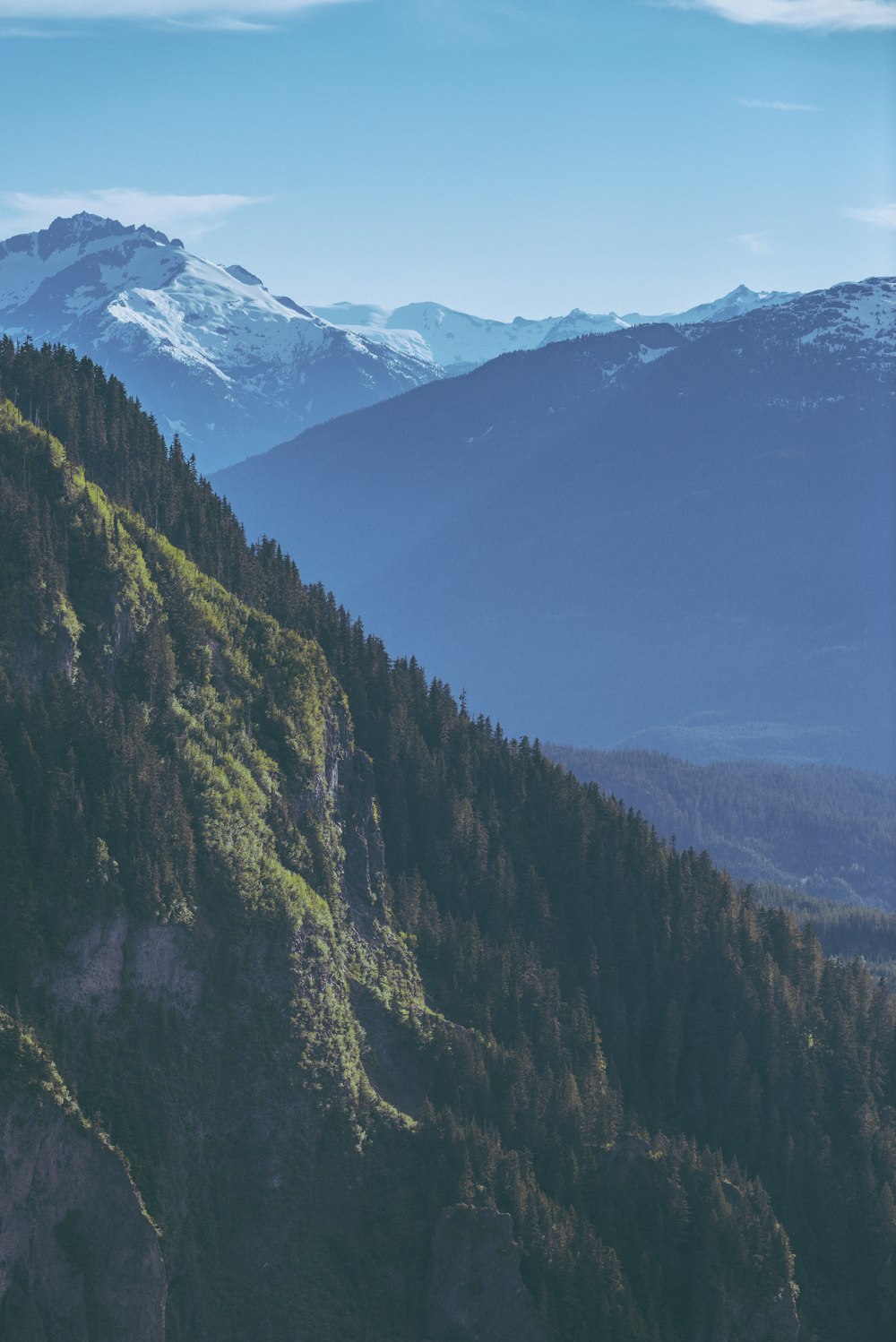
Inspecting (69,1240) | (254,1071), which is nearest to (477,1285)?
(254,1071)

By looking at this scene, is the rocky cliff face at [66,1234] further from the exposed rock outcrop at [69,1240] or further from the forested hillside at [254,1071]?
the forested hillside at [254,1071]

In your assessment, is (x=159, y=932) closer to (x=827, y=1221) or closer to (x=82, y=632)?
(x=82, y=632)

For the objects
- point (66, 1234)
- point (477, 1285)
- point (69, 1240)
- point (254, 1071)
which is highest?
point (254, 1071)

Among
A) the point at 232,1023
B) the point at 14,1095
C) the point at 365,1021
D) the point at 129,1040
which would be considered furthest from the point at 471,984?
the point at 14,1095

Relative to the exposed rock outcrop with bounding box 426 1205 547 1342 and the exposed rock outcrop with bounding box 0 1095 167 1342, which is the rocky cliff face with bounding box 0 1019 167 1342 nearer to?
the exposed rock outcrop with bounding box 0 1095 167 1342

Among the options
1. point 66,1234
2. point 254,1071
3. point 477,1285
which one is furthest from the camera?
point 254,1071

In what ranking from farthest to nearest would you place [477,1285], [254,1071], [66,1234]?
[254,1071]
[477,1285]
[66,1234]

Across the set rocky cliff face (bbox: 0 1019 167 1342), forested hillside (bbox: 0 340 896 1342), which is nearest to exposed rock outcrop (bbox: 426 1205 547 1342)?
forested hillside (bbox: 0 340 896 1342)

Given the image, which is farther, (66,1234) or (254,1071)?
(254,1071)

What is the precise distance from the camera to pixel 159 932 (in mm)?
155625

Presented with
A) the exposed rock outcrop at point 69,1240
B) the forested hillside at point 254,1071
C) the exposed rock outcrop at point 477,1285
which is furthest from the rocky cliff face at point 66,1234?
the exposed rock outcrop at point 477,1285

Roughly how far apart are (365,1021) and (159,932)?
3144cm

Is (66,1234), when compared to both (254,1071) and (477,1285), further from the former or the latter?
(477,1285)

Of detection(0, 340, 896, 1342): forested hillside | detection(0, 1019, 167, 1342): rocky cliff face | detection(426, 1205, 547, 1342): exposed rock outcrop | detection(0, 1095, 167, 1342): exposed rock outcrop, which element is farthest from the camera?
detection(426, 1205, 547, 1342): exposed rock outcrop
